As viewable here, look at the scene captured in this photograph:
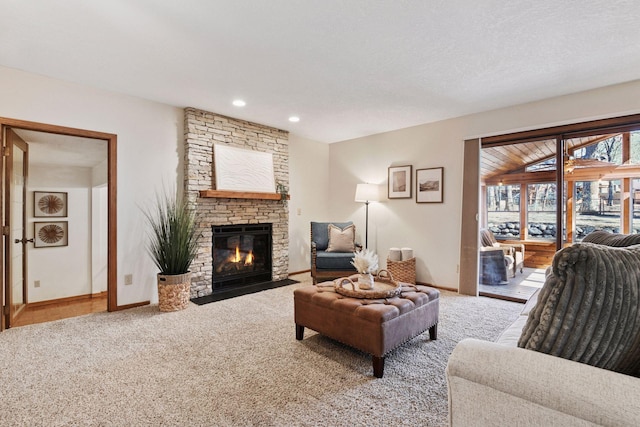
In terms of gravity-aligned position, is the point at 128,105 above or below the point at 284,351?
above

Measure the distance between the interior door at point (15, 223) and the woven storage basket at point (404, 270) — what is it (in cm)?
437

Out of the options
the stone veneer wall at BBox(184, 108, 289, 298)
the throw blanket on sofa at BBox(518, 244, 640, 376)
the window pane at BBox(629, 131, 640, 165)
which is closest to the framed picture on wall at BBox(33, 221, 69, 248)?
the stone veneer wall at BBox(184, 108, 289, 298)

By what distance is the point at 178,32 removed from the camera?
2324mm

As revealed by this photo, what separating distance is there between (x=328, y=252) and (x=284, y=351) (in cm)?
241

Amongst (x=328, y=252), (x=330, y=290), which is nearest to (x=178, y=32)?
(x=330, y=290)

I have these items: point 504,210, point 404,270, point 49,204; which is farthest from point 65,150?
point 504,210

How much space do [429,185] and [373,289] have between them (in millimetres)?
2611

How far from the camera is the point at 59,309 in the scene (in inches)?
152

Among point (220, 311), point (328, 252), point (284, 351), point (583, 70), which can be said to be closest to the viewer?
point (284, 351)

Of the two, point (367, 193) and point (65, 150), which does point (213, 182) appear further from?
point (367, 193)

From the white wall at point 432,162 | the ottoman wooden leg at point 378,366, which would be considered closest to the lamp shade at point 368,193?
the white wall at point 432,162

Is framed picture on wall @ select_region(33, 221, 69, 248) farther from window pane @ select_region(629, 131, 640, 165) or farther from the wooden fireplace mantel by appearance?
window pane @ select_region(629, 131, 640, 165)

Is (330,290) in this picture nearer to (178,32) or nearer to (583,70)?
(178,32)

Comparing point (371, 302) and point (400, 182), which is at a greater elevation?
point (400, 182)
